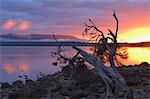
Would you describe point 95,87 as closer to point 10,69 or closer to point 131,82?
point 131,82

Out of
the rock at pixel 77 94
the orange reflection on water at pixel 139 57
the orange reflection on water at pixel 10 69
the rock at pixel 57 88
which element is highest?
the orange reflection on water at pixel 139 57

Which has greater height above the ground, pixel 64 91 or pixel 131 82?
pixel 131 82

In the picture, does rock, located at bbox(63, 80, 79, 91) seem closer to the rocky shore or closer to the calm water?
the rocky shore

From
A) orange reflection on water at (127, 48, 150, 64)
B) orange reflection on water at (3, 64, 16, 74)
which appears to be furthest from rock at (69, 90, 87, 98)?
orange reflection on water at (127, 48, 150, 64)

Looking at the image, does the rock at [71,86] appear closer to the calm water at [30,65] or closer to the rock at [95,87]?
the rock at [95,87]

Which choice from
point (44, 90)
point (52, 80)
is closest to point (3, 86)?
point (52, 80)

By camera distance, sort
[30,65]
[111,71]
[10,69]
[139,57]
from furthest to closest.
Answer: [139,57] → [30,65] → [10,69] → [111,71]

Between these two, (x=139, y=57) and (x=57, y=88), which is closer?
(x=57, y=88)

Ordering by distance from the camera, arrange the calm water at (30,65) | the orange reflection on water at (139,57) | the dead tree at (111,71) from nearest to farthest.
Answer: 1. the dead tree at (111,71)
2. the calm water at (30,65)
3. the orange reflection on water at (139,57)

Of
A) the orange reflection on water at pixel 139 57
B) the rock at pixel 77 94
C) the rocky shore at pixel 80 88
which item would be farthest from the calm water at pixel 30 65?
the rock at pixel 77 94

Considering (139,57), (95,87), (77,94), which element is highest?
(139,57)

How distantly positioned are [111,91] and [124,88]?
0.49 m

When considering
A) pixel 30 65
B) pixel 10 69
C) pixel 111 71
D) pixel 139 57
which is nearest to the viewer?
pixel 111 71

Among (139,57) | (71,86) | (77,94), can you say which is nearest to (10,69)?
(139,57)
